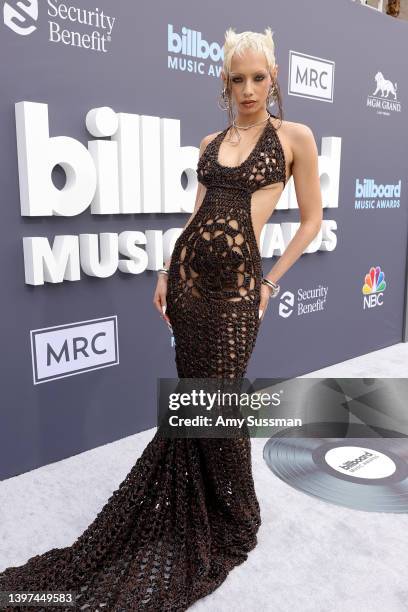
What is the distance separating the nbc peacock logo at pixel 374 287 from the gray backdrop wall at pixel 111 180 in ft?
2.52

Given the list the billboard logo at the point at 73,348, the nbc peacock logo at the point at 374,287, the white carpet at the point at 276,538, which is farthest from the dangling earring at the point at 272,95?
the nbc peacock logo at the point at 374,287

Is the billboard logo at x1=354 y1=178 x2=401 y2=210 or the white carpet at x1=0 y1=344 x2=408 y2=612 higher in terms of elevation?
the billboard logo at x1=354 y1=178 x2=401 y2=210

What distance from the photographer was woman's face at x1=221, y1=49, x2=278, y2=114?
161cm

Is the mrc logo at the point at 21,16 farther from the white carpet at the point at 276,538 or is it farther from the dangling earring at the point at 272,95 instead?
the white carpet at the point at 276,538

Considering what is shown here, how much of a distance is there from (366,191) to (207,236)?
2.60m

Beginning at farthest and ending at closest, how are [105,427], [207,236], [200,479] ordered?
[105,427], [200,479], [207,236]

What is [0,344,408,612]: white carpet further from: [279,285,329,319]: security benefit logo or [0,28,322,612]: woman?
[279,285,329,319]: security benefit logo

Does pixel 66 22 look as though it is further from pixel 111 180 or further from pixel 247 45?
pixel 247 45

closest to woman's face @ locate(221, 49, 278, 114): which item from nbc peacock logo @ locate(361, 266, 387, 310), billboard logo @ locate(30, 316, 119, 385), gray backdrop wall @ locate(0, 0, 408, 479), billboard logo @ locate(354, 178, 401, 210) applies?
gray backdrop wall @ locate(0, 0, 408, 479)

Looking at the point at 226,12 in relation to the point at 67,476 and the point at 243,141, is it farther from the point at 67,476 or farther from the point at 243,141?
the point at 67,476

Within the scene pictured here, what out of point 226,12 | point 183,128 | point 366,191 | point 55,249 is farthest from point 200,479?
point 366,191

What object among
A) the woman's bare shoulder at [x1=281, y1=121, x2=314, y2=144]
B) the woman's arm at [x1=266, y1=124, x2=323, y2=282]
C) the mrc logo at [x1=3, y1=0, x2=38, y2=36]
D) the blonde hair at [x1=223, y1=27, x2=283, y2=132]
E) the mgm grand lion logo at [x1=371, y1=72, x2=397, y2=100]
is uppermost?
the mgm grand lion logo at [x1=371, y1=72, x2=397, y2=100]

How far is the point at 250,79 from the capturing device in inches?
64.6

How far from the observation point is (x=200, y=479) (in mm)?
1843
